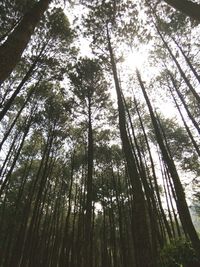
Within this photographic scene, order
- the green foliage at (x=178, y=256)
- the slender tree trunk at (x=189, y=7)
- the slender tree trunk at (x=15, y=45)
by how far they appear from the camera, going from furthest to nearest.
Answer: the green foliage at (x=178, y=256) → the slender tree trunk at (x=189, y=7) → the slender tree trunk at (x=15, y=45)

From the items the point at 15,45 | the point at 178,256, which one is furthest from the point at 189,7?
the point at 178,256

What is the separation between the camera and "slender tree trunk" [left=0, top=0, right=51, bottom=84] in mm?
2422

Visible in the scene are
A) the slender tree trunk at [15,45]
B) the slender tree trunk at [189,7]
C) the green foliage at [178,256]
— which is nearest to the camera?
the slender tree trunk at [15,45]

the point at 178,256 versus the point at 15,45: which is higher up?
the point at 15,45

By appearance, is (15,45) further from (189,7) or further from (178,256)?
(178,256)

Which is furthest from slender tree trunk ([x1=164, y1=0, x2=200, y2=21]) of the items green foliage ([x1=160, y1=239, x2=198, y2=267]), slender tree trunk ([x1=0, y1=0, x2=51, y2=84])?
green foliage ([x1=160, y1=239, x2=198, y2=267])

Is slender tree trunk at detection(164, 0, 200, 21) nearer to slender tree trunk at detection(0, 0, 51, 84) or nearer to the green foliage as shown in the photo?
slender tree trunk at detection(0, 0, 51, 84)

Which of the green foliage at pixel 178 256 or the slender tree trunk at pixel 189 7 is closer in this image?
the slender tree trunk at pixel 189 7

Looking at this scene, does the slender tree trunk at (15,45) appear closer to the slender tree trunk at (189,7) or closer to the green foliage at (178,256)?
the slender tree trunk at (189,7)

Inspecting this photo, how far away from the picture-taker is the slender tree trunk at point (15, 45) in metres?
2.42

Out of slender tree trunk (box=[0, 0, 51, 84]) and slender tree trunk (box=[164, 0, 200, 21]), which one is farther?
slender tree trunk (box=[164, 0, 200, 21])

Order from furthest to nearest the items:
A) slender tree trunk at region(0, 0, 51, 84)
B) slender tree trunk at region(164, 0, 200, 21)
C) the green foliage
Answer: the green foliage
slender tree trunk at region(164, 0, 200, 21)
slender tree trunk at region(0, 0, 51, 84)

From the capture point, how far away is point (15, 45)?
2713 mm

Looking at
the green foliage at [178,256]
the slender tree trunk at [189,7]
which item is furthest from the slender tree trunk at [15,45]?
the green foliage at [178,256]
